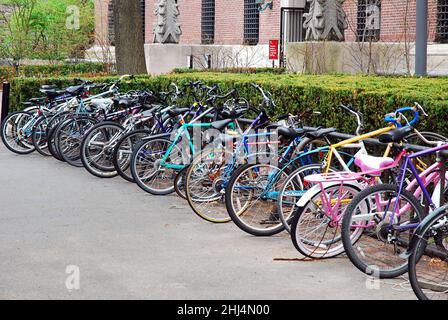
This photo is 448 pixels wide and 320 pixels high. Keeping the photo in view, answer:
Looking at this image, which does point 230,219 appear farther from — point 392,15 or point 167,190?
point 392,15

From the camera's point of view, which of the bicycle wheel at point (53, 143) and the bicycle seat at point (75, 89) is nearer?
the bicycle wheel at point (53, 143)

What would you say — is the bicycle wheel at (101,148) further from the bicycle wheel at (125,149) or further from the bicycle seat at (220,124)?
the bicycle seat at (220,124)

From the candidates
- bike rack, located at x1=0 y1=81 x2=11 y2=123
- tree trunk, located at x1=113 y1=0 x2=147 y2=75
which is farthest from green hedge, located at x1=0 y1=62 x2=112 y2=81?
bike rack, located at x1=0 y1=81 x2=11 y2=123

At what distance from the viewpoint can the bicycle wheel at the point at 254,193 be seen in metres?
8.48

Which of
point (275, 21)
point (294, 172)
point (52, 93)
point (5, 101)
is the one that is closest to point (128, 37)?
point (5, 101)

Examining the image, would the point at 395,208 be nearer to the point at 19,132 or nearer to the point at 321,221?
the point at 321,221

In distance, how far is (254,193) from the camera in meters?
8.61

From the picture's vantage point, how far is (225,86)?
1312 centimetres

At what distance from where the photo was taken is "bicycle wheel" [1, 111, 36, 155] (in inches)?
583

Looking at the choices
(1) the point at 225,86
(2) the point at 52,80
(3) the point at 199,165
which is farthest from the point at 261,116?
(2) the point at 52,80

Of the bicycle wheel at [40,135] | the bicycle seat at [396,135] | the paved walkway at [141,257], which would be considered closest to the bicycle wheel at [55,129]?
the bicycle wheel at [40,135]

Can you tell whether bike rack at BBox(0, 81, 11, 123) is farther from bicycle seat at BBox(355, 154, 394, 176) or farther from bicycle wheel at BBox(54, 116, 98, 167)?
bicycle seat at BBox(355, 154, 394, 176)

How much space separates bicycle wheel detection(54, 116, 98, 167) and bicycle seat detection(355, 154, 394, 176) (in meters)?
6.41

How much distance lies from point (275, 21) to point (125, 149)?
21870 millimetres
